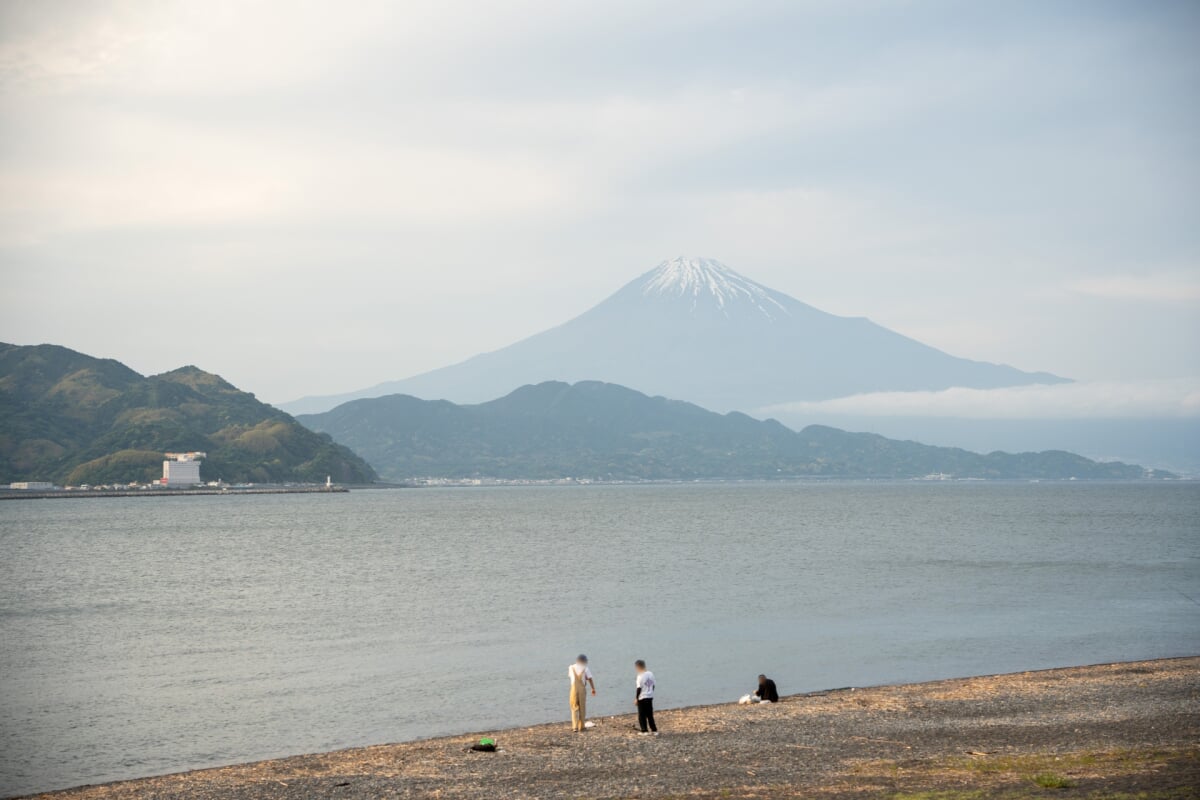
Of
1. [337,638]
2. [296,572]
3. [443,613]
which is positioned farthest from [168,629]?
[296,572]

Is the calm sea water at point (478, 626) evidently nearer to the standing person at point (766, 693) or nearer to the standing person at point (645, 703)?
the standing person at point (766, 693)

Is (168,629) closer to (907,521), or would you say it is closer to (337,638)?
(337,638)

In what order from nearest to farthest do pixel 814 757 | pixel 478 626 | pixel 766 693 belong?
pixel 814 757, pixel 766 693, pixel 478 626

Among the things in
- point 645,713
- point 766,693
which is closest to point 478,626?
point 766,693

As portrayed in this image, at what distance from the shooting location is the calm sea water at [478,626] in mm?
27453

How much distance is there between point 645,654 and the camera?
1443 inches

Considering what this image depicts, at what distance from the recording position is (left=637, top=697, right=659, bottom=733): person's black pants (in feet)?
75.6

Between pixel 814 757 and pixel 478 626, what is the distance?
25.9m

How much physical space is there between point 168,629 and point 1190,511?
144m

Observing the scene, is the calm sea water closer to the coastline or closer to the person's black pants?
the coastline

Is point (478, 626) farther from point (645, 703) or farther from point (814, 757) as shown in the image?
point (814, 757)

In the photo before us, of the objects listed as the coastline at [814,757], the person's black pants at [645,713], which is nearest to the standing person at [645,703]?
the person's black pants at [645,713]

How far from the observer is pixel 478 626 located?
44.2 m

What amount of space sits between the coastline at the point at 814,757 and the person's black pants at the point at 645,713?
1.41 feet
